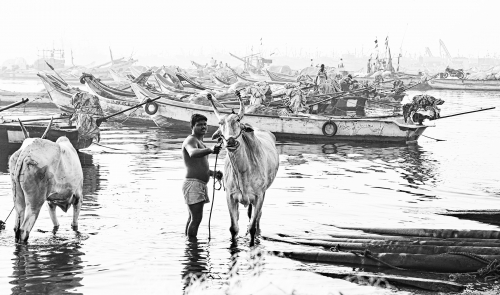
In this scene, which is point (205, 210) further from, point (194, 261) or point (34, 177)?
point (34, 177)

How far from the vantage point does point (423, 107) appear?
26453 millimetres

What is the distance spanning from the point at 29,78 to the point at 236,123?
11529 centimetres

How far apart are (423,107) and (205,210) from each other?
576 inches

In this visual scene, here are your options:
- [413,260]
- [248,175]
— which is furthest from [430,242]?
[248,175]

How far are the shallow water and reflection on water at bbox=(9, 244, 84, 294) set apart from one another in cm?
1

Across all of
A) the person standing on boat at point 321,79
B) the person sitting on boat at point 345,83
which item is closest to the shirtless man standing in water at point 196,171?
the person standing on boat at point 321,79

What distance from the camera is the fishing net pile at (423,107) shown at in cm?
2623

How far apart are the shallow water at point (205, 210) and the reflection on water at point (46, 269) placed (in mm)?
13

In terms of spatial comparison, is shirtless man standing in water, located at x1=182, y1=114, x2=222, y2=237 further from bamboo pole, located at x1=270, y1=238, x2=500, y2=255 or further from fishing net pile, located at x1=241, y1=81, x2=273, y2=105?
fishing net pile, located at x1=241, y1=81, x2=273, y2=105

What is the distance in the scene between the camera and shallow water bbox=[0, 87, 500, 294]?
30.8 ft

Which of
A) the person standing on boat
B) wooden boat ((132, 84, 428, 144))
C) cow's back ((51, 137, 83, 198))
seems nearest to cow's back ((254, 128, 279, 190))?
cow's back ((51, 137, 83, 198))

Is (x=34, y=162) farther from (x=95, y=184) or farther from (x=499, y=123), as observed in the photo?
(x=499, y=123)

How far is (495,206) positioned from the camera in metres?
14.8

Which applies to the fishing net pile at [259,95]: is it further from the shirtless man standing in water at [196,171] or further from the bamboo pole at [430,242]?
the bamboo pole at [430,242]
